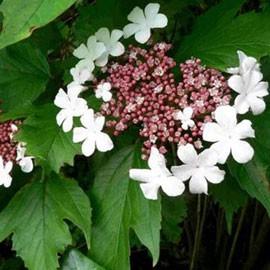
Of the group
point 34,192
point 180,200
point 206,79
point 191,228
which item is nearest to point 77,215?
point 34,192

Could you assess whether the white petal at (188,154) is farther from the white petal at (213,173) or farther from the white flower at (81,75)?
the white flower at (81,75)

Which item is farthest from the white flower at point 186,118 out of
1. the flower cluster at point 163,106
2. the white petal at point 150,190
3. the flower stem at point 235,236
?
the flower stem at point 235,236

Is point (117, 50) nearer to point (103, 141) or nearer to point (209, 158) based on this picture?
point (103, 141)

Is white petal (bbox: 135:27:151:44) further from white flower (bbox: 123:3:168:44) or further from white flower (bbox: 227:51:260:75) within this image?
white flower (bbox: 227:51:260:75)

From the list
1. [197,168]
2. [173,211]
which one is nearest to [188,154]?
[197,168]

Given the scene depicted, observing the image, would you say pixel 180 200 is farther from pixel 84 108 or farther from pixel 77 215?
pixel 84 108
